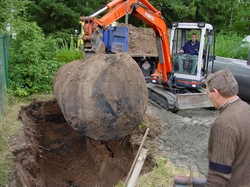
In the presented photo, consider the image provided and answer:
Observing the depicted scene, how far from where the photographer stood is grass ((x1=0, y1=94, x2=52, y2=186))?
4.52 m

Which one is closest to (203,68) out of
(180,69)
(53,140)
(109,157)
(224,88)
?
(180,69)

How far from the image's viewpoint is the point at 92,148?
6.58 meters

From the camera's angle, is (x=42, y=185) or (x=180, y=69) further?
(x=180, y=69)

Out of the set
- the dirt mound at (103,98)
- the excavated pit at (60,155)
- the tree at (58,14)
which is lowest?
the excavated pit at (60,155)

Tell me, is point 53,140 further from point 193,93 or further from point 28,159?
point 193,93

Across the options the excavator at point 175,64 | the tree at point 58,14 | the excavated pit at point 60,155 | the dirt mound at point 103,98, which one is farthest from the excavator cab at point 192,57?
the tree at point 58,14

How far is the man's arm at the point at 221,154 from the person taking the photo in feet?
7.14

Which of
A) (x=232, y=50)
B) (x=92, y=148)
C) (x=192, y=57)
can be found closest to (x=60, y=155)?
(x=92, y=148)

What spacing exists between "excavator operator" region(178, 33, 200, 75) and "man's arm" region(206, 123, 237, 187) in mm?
5990

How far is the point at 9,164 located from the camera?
4.75 m

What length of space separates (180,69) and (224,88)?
20.5ft

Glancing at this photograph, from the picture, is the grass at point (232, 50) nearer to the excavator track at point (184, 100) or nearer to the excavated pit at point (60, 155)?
the excavator track at point (184, 100)

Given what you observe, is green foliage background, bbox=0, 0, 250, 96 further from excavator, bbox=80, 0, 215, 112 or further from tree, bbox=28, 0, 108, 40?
excavator, bbox=80, 0, 215, 112

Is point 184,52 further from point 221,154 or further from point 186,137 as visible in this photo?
point 221,154
